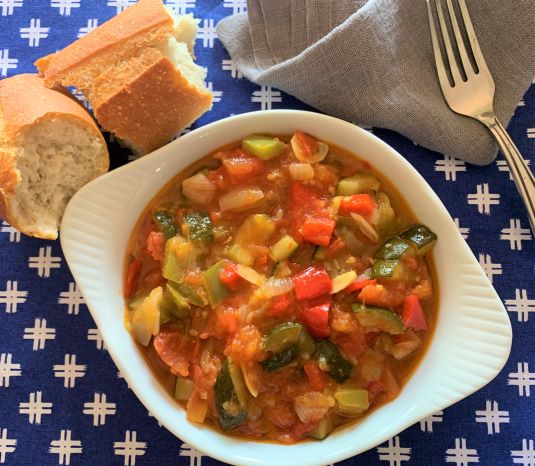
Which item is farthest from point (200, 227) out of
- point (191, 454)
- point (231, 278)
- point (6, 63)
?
point (6, 63)

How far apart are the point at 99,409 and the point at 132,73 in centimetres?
201

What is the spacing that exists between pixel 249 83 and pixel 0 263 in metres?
1.91

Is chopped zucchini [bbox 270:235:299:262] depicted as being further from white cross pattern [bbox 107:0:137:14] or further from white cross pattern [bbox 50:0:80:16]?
white cross pattern [bbox 50:0:80:16]

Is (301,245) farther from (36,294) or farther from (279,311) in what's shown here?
(36,294)

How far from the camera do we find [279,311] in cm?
328

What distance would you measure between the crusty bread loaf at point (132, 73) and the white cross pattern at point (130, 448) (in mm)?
1807

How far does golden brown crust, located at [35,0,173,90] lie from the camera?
3234 millimetres

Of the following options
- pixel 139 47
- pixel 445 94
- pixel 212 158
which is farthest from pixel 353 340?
pixel 139 47

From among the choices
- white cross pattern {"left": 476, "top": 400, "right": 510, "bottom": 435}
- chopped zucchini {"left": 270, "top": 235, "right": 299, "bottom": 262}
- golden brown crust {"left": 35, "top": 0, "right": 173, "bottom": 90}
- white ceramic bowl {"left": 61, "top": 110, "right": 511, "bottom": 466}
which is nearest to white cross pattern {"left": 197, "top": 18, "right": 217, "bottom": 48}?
golden brown crust {"left": 35, "top": 0, "right": 173, "bottom": 90}


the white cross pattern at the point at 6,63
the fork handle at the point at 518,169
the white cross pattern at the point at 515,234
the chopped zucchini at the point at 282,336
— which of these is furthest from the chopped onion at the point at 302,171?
the white cross pattern at the point at 6,63

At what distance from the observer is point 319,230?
3.32m

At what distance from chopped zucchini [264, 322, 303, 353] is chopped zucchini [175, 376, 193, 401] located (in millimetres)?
519

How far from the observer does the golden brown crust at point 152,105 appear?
322 cm

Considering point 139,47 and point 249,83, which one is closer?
point 139,47
